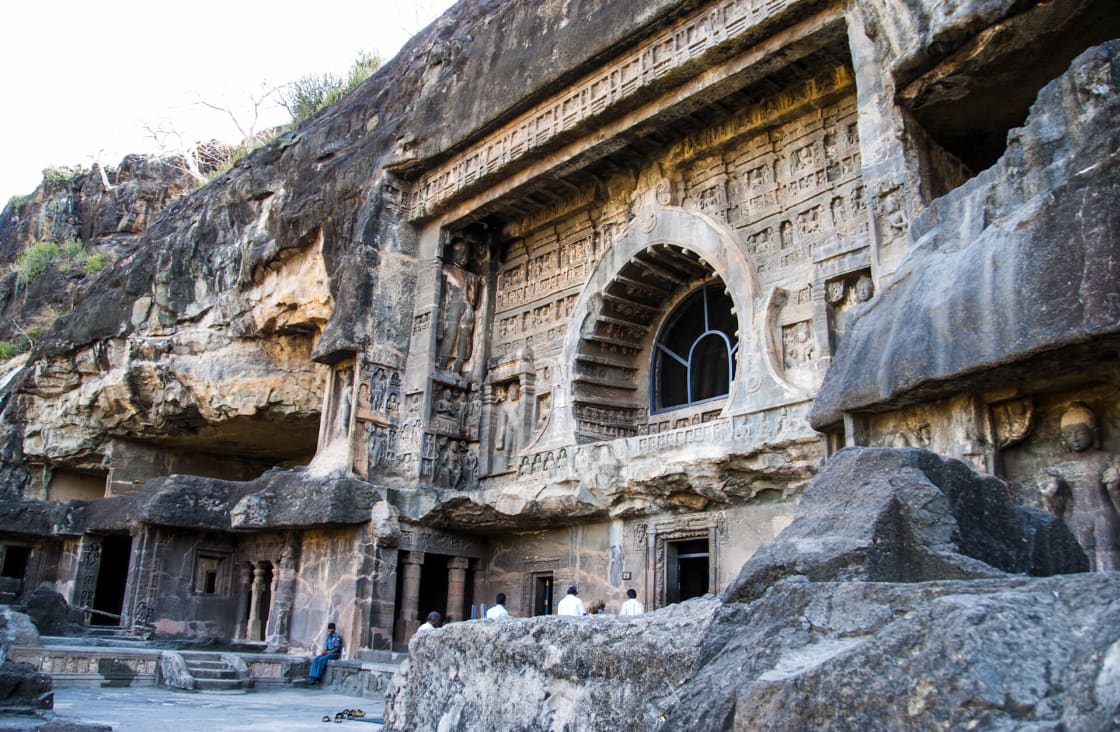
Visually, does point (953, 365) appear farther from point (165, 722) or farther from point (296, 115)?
point (296, 115)

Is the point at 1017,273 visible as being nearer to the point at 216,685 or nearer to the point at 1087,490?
the point at 1087,490

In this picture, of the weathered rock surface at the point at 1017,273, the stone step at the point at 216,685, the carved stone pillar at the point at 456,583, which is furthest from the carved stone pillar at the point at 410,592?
the weathered rock surface at the point at 1017,273

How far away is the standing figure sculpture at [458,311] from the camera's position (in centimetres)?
1408

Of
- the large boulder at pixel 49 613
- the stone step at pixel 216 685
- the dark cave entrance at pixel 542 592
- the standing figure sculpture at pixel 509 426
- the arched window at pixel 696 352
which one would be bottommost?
the stone step at pixel 216 685

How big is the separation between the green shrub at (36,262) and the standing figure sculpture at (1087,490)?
24.1m

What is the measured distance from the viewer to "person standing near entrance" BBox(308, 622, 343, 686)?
38.4 feet

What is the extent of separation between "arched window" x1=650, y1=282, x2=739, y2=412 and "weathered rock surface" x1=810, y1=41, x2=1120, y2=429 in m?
5.11

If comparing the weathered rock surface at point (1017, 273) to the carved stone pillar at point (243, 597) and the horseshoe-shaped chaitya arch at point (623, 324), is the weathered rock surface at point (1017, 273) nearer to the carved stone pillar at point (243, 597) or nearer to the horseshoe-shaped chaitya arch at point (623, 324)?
the horseshoe-shaped chaitya arch at point (623, 324)

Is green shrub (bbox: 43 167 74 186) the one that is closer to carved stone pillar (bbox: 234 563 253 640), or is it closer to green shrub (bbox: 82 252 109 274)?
green shrub (bbox: 82 252 109 274)

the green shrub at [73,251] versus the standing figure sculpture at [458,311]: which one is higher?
the green shrub at [73,251]

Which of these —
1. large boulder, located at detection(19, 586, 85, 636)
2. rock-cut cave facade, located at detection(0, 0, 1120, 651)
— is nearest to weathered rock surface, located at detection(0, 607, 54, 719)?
rock-cut cave facade, located at detection(0, 0, 1120, 651)

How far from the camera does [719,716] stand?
220cm

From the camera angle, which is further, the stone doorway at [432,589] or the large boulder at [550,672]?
the stone doorway at [432,589]

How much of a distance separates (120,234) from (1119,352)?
2535 centimetres
